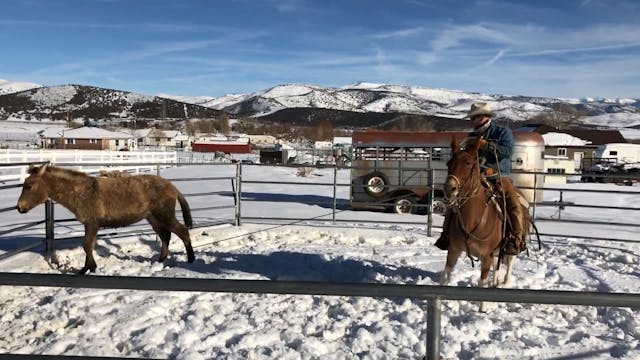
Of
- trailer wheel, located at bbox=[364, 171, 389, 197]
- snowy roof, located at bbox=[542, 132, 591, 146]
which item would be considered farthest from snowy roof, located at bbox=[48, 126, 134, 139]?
trailer wheel, located at bbox=[364, 171, 389, 197]

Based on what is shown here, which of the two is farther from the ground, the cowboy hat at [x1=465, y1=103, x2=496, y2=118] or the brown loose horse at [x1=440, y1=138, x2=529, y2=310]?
the cowboy hat at [x1=465, y1=103, x2=496, y2=118]

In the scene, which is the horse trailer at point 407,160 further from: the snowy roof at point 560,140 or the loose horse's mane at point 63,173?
the snowy roof at point 560,140

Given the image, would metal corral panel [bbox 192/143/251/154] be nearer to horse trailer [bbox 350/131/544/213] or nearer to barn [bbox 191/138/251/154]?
barn [bbox 191/138/251/154]

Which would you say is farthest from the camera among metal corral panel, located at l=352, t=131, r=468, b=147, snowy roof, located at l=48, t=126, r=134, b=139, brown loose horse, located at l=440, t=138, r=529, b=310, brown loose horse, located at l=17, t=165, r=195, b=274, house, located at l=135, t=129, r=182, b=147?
house, located at l=135, t=129, r=182, b=147

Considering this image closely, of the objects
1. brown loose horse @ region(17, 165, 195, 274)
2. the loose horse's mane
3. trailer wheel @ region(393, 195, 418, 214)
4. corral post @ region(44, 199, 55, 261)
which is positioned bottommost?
trailer wheel @ region(393, 195, 418, 214)

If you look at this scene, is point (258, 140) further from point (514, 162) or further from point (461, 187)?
point (461, 187)

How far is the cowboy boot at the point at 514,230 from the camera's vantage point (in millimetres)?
5441

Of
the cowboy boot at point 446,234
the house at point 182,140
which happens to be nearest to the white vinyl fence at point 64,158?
the cowboy boot at point 446,234

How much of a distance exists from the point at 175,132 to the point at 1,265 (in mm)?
117308

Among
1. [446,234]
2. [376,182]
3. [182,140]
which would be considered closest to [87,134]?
[182,140]

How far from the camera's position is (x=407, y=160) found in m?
14.3

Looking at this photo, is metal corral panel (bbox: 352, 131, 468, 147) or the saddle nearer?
the saddle

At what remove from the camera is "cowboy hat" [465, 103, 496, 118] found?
5.57 metres

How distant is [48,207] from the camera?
22.3 ft
